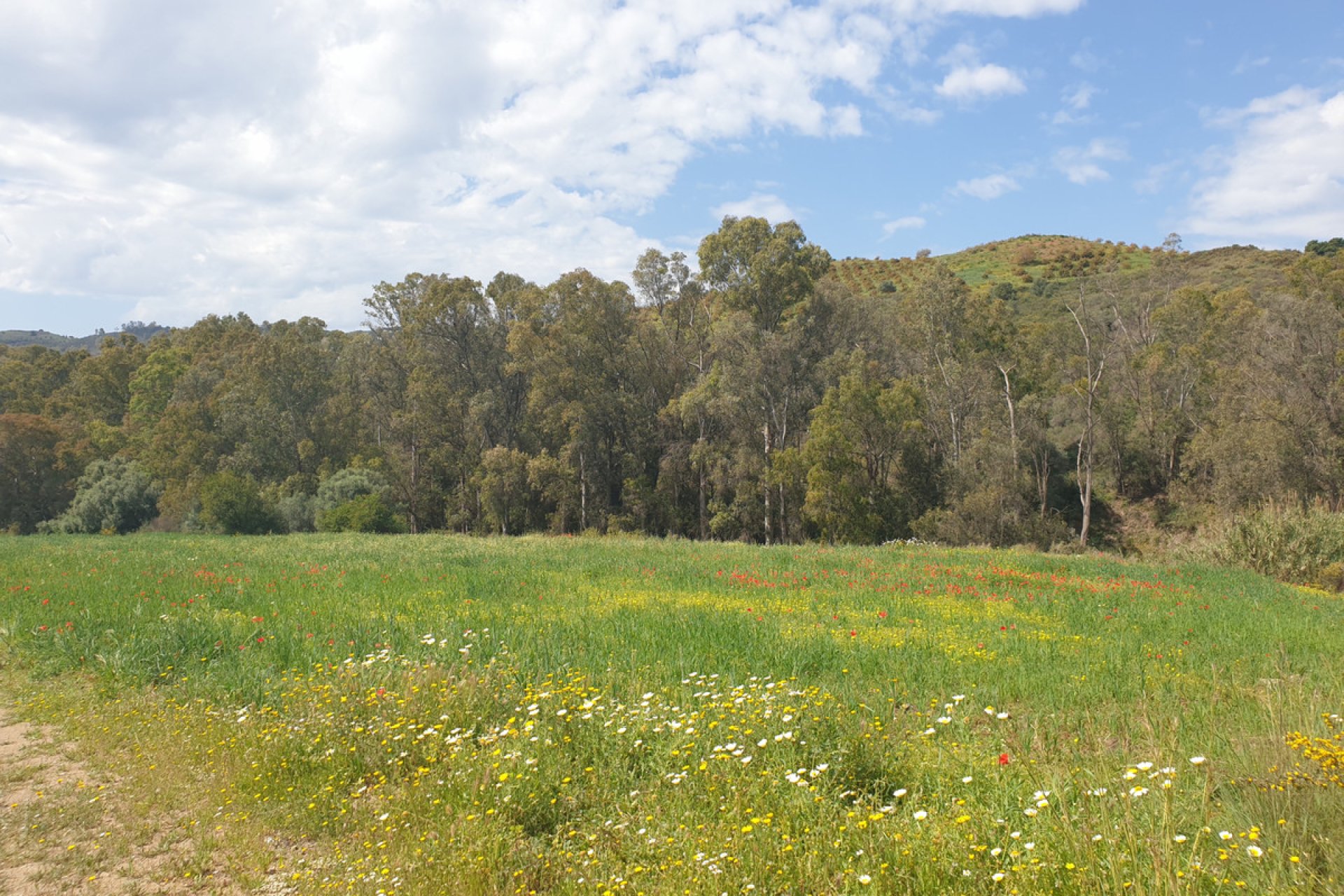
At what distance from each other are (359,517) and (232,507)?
6.12 meters

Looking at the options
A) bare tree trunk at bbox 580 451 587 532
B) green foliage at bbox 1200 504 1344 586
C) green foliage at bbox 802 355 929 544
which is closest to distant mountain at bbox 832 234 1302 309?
green foliage at bbox 802 355 929 544

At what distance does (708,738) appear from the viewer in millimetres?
6121

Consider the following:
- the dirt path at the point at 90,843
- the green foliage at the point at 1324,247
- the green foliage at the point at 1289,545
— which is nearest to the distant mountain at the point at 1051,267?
the green foliage at the point at 1324,247

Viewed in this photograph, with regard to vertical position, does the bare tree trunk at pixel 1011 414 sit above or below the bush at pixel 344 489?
above

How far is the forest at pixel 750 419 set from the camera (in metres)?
38.3

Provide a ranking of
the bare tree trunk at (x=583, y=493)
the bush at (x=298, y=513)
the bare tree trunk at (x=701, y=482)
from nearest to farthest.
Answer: the bare tree trunk at (x=701, y=482)
the bush at (x=298, y=513)
the bare tree trunk at (x=583, y=493)

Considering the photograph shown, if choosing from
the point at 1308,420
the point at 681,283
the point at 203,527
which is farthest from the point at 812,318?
the point at 203,527

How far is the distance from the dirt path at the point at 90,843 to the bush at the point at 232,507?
35565 millimetres

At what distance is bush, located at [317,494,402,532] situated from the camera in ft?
131

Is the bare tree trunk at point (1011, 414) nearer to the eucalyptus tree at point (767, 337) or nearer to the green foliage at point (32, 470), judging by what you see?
the eucalyptus tree at point (767, 337)

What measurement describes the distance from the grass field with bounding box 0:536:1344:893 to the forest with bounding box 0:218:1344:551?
2437 centimetres

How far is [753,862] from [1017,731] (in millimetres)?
3113

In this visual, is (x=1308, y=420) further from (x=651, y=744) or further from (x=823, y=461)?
(x=651, y=744)

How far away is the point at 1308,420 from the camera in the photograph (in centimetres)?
3544
